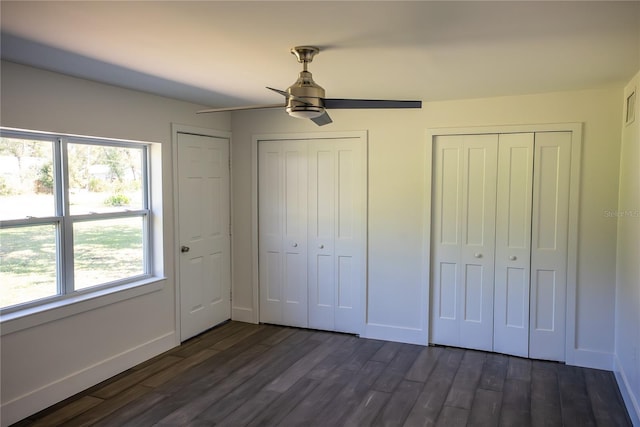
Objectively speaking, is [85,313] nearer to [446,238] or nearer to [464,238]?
[446,238]

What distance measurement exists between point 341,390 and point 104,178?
2.53m

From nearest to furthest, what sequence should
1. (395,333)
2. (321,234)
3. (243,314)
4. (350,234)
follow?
(395,333)
(350,234)
(321,234)
(243,314)

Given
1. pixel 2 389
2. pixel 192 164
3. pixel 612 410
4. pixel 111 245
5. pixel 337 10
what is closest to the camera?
pixel 337 10

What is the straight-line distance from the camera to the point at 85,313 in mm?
3475

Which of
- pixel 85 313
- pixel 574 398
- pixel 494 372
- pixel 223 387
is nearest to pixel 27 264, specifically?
pixel 85 313

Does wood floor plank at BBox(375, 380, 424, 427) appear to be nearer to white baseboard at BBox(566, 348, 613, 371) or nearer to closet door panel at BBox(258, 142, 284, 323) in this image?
white baseboard at BBox(566, 348, 613, 371)

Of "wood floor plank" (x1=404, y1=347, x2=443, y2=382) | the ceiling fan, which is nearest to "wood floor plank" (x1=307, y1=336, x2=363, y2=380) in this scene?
"wood floor plank" (x1=404, y1=347, x2=443, y2=382)

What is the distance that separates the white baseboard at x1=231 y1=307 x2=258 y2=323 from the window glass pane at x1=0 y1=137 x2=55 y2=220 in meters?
2.38

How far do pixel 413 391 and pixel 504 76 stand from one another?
7.85 feet

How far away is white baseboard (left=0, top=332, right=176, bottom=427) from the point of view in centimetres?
300

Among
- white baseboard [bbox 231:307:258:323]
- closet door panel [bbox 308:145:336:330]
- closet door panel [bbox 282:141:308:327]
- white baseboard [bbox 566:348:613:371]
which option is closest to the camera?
white baseboard [bbox 566:348:613:371]

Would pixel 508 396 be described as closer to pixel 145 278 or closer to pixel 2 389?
pixel 145 278

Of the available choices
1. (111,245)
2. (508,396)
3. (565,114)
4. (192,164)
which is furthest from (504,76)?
(111,245)

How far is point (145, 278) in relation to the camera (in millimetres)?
4164
